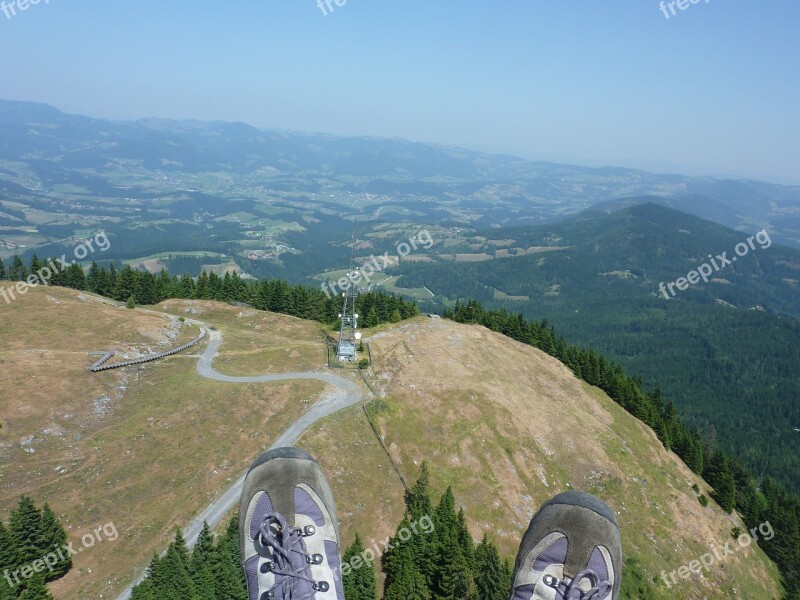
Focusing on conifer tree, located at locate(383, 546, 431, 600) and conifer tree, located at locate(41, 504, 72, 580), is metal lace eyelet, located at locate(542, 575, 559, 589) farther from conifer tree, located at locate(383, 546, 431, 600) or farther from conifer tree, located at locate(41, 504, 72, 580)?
conifer tree, located at locate(41, 504, 72, 580)

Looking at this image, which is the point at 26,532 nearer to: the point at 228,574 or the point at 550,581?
the point at 228,574

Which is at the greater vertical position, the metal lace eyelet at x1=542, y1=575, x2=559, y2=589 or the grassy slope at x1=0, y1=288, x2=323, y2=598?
the metal lace eyelet at x1=542, y1=575, x2=559, y2=589

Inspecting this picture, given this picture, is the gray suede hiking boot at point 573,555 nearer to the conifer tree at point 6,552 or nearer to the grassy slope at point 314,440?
the grassy slope at point 314,440
